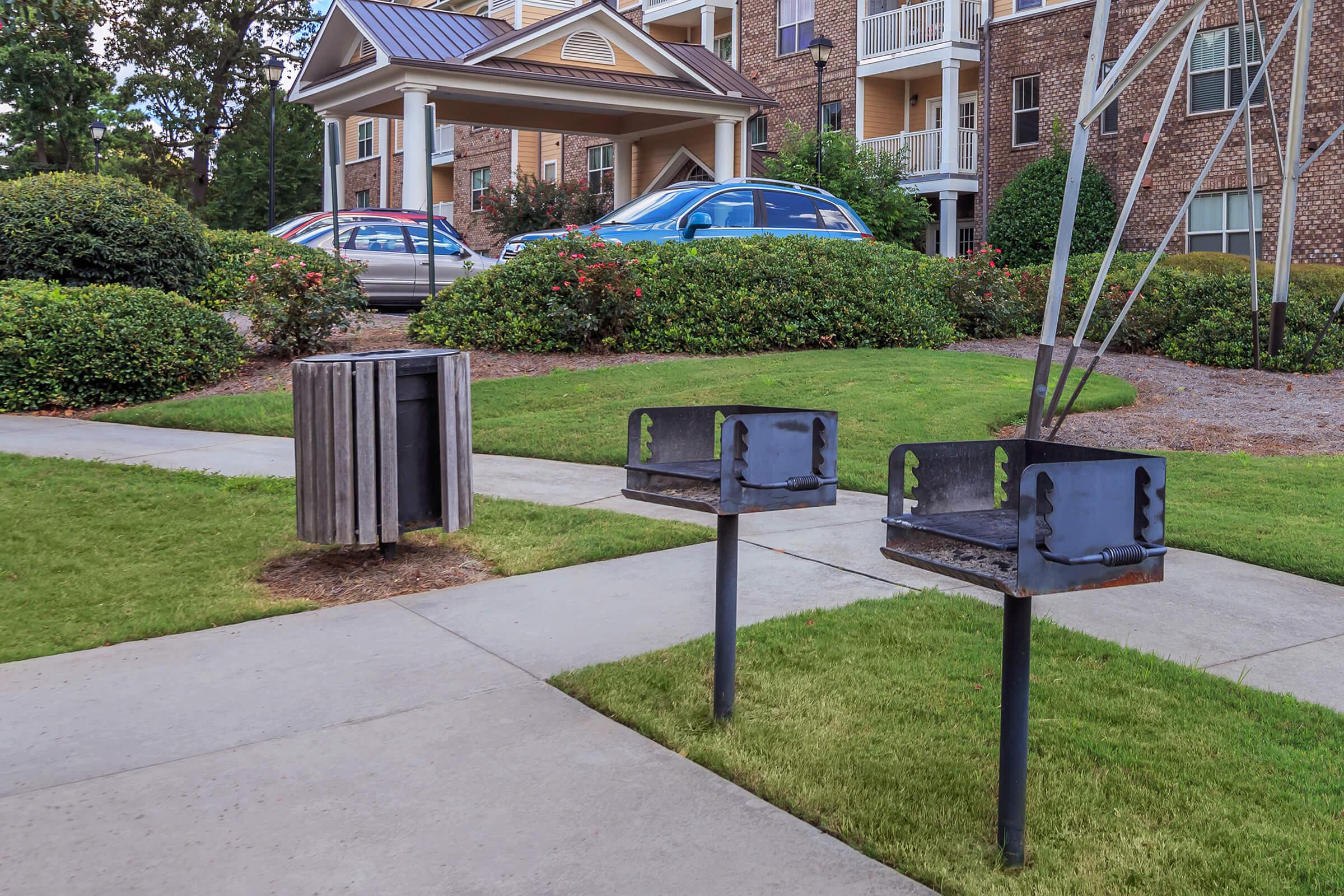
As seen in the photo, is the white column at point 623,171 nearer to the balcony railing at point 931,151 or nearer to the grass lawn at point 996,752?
the balcony railing at point 931,151

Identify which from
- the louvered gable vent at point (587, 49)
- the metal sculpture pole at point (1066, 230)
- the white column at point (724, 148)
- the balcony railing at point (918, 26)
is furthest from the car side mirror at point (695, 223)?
the balcony railing at point (918, 26)

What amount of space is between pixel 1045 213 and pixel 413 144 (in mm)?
12882

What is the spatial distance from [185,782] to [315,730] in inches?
19.3

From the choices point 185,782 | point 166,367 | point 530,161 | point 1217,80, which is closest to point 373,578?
point 185,782

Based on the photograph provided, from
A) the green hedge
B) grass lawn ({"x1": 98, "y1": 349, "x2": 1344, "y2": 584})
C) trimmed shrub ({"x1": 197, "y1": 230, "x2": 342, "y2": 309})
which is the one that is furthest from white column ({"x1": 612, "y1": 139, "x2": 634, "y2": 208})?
grass lawn ({"x1": 98, "y1": 349, "x2": 1344, "y2": 584})

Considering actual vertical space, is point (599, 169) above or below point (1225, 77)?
above

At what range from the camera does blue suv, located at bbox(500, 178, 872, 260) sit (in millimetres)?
15797

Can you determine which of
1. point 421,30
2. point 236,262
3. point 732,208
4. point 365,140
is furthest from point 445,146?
point 236,262

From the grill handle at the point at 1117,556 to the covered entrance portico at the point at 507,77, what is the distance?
20.0 metres

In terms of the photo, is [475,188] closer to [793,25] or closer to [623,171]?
[623,171]

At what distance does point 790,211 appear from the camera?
17000 mm

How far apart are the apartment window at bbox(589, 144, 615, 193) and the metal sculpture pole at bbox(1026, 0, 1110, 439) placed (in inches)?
1191

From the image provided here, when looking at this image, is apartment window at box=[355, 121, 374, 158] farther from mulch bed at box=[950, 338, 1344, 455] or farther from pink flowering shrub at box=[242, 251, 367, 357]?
mulch bed at box=[950, 338, 1344, 455]

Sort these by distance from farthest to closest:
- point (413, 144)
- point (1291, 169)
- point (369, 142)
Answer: point (369, 142), point (413, 144), point (1291, 169)
